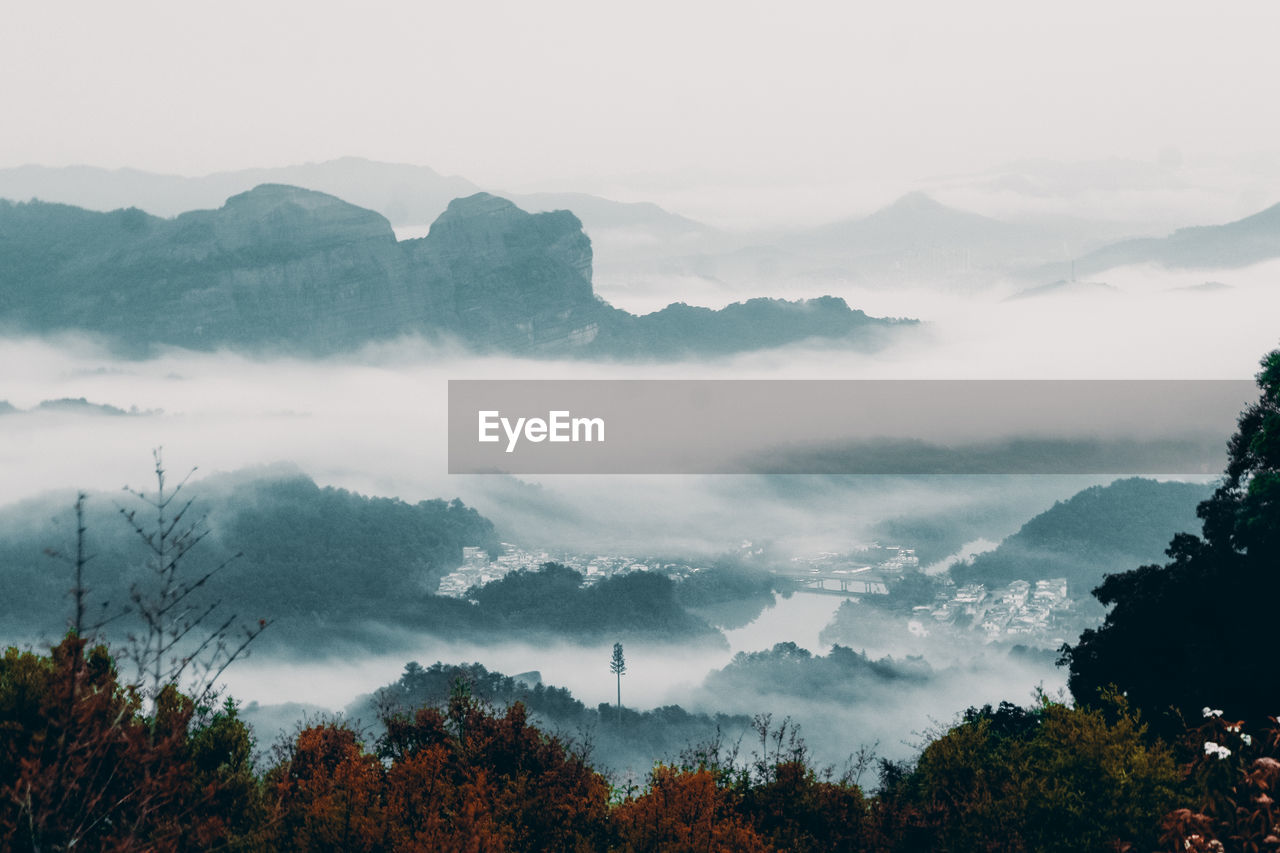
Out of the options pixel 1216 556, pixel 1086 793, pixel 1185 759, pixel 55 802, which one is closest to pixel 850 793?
pixel 1086 793

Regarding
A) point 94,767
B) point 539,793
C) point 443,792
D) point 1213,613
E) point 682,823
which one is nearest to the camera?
point 94,767

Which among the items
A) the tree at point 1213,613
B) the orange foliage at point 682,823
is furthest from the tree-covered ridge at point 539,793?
the tree at point 1213,613

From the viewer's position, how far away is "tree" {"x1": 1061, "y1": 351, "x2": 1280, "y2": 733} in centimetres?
3738

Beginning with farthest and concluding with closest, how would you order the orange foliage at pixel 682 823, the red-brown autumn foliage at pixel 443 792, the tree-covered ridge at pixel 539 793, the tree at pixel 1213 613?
the tree at pixel 1213 613 < the orange foliage at pixel 682 823 < the red-brown autumn foliage at pixel 443 792 < the tree-covered ridge at pixel 539 793

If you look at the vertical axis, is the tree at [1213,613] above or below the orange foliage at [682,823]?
above

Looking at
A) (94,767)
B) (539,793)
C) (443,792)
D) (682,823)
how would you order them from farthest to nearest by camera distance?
(539,793), (443,792), (682,823), (94,767)

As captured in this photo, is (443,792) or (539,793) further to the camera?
(539,793)

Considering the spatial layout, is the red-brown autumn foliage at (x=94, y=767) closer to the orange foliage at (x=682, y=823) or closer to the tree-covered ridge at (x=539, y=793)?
the tree-covered ridge at (x=539, y=793)

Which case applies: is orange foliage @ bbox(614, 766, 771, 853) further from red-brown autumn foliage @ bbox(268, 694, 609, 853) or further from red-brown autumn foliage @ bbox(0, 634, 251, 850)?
red-brown autumn foliage @ bbox(0, 634, 251, 850)

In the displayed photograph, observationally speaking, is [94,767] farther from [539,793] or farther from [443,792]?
[539,793]

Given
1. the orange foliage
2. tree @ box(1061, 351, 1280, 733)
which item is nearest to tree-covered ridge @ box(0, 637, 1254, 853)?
the orange foliage

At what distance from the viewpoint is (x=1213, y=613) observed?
42.3m

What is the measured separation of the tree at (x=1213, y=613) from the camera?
37375 mm

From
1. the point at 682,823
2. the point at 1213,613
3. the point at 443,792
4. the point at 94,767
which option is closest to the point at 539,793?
the point at 443,792
